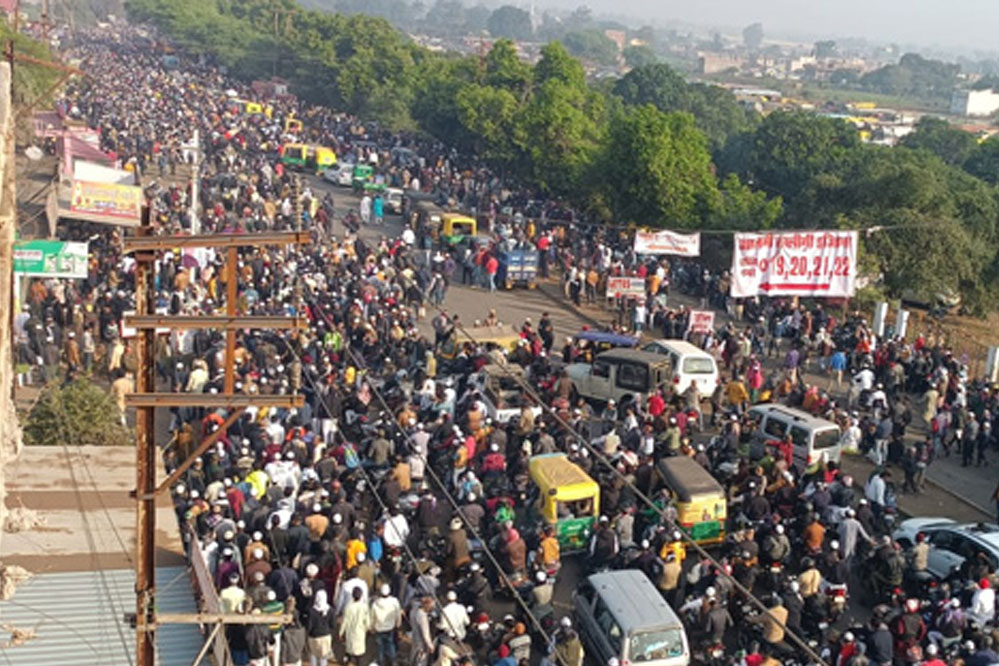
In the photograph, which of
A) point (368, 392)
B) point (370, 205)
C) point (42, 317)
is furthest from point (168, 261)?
point (370, 205)

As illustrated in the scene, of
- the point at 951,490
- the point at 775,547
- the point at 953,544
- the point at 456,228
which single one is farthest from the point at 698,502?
the point at 456,228

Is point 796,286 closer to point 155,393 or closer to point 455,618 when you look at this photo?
point 455,618

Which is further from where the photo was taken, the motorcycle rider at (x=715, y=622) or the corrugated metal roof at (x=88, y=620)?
the motorcycle rider at (x=715, y=622)

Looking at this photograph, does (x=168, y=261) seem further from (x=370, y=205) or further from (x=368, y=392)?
(x=370, y=205)

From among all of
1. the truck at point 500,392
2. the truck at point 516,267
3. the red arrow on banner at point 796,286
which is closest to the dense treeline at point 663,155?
the red arrow on banner at point 796,286

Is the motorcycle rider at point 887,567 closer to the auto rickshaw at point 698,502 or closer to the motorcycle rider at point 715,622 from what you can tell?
the auto rickshaw at point 698,502

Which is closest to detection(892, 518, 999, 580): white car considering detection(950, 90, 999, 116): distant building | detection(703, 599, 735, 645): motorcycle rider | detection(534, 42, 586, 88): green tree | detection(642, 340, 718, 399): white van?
detection(703, 599, 735, 645): motorcycle rider
